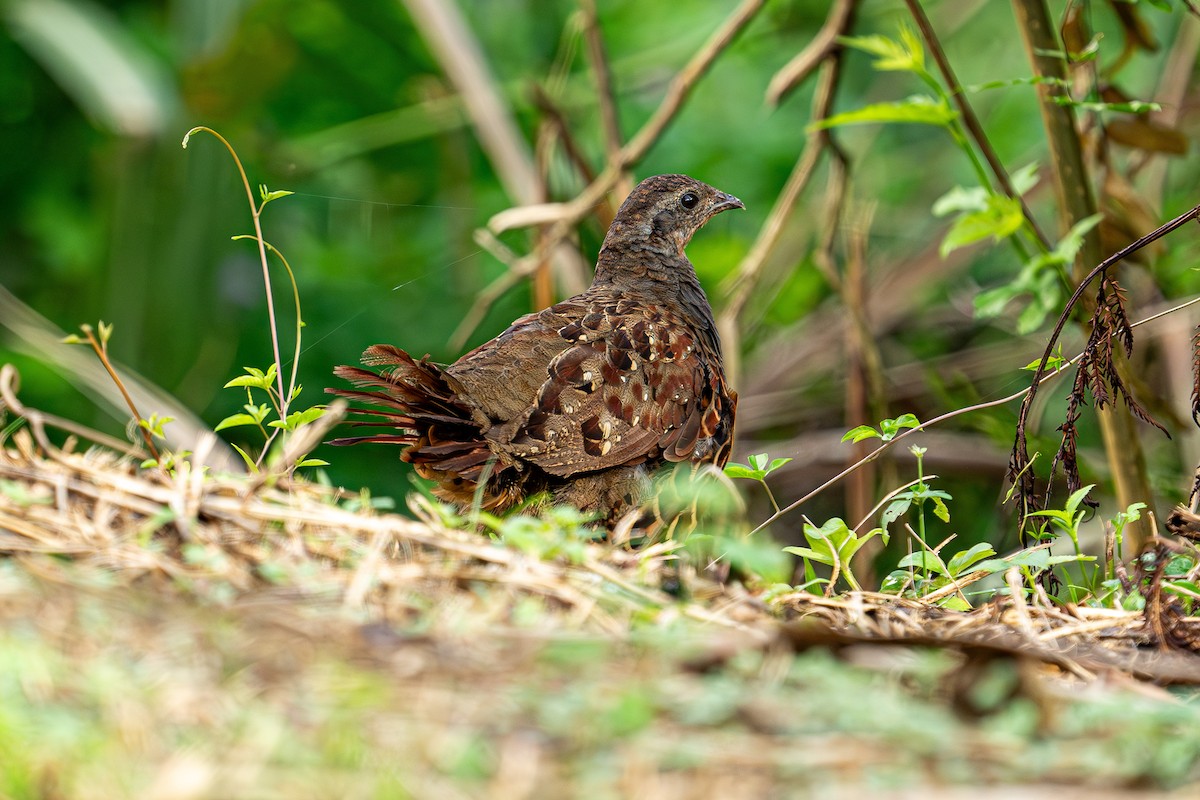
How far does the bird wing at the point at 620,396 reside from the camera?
11.1ft

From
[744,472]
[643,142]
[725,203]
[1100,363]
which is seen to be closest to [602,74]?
[643,142]

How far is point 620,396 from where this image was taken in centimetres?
349

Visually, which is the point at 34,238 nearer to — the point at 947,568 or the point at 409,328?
the point at 409,328

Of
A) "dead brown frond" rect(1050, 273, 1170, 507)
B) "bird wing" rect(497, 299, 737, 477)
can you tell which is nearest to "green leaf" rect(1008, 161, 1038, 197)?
"bird wing" rect(497, 299, 737, 477)

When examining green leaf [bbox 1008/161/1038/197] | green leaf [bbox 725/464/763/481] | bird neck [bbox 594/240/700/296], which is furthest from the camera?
bird neck [bbox 594/240/700/296]

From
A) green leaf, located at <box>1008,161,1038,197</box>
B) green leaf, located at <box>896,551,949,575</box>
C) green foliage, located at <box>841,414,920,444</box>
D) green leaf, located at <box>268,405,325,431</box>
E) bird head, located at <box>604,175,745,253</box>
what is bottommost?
green leaf, located at <box>896,551,949,575</box>

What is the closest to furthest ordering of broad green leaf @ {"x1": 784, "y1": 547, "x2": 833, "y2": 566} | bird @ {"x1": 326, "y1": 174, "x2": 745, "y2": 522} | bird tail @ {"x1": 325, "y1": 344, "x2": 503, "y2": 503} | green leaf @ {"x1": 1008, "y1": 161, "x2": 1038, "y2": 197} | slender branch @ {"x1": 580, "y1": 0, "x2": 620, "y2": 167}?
broad green leaf @ {"x1": 784, "y1": 547, "x2": 833, "y2": 566} → bird tail @ {"x1": 325, "y1": 344, "x2": 503, "y2": 503} → bird @ {"x1": 326, "y1": 174, "x2": 745, "y2": 522} → green leaf @ {"x1": 1008, "y1": 161, "x2": 1038, "y2": 197} → slender branch @ {"x1": 580, "y1": 0, "x2": 620, "y2": 167}

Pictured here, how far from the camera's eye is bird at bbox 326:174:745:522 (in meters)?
3.25

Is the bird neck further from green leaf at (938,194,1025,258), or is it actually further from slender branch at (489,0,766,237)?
green leaf at (938,194,1025,258)

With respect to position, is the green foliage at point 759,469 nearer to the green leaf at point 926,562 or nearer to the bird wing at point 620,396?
the green leaf at point 926,562

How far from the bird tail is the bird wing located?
0.11 meters

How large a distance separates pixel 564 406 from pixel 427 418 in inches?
15.2

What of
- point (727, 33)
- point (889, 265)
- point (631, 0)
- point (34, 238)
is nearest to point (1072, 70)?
point (727, 33)

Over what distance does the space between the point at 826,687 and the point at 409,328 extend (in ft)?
18.6
